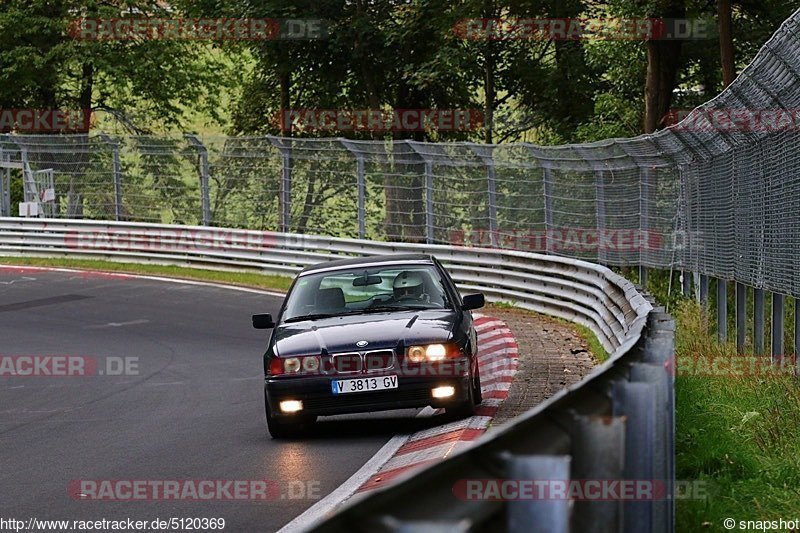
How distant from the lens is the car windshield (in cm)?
1222

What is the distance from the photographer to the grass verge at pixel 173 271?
28094mm

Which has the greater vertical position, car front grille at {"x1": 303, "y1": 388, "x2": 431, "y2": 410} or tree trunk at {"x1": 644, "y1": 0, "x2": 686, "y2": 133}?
tree trunk at {"x1": 644, "y1": 0, "x2": 686, "y2": 133}

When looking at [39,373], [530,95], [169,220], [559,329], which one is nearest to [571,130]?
[530,95]

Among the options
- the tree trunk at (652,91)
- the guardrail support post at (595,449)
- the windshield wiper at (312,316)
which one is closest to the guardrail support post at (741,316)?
the windshield wiper at (312,316)

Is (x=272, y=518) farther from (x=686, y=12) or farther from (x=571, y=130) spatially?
(x=571, y=130)

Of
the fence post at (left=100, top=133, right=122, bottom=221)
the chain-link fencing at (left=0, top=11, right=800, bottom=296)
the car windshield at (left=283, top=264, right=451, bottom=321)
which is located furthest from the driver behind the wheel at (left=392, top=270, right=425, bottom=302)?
the fence post at (left=100, top=133, right=122, bottom=221)

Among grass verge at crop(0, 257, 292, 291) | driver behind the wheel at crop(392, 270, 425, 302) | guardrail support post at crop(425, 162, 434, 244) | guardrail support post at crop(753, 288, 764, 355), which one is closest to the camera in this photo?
driver behind the wheel at crop(392, 270, 425, 302)

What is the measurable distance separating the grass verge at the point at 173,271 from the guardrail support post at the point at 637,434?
2269cm

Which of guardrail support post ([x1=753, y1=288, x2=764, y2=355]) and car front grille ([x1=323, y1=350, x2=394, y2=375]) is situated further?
guardrail support post ([x1=753, y1=288, x2=764, y2=355])

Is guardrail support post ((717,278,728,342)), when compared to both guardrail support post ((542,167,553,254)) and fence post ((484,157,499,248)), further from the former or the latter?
fence post ((484,157,499,248))

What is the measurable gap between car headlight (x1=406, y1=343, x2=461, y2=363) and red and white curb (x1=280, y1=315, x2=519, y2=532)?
20.9 inches

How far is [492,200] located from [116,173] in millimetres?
12075

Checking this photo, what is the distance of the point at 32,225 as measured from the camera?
113 ft

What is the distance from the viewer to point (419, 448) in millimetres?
10375
